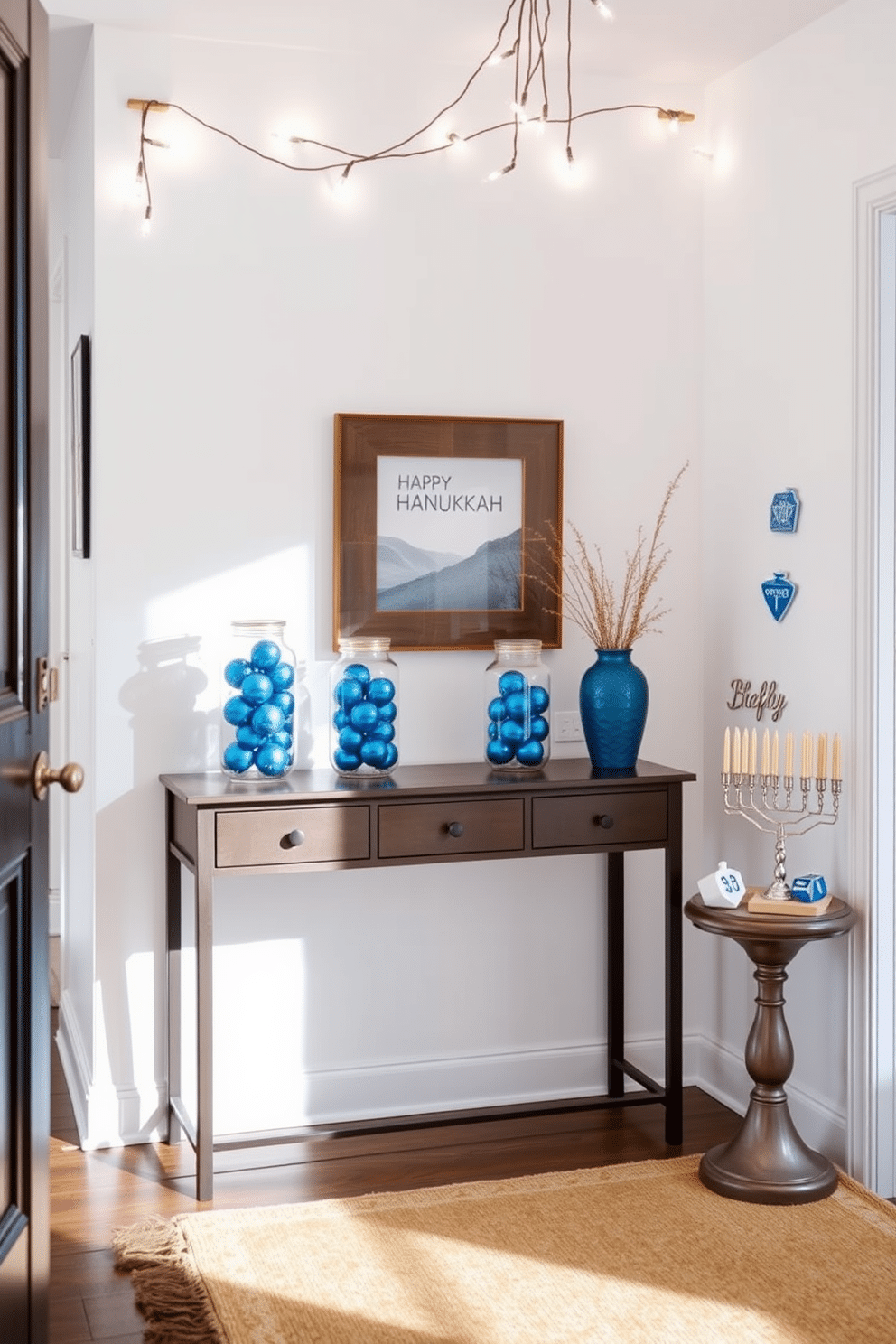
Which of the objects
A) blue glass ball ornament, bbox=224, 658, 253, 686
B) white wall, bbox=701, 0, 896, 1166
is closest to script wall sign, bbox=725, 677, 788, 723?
white wall, bbox=701, 0, 896, 1166

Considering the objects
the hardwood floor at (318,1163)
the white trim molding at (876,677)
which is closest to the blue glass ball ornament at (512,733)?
the white trim molding at (876,677)

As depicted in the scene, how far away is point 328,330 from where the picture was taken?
3484mm

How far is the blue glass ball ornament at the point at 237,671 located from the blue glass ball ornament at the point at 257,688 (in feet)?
0.11

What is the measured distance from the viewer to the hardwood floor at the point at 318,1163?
9.63ft

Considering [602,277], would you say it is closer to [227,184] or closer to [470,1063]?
[227,184]

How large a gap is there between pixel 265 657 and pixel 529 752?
695mm

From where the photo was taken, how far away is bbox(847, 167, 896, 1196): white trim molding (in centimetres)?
307

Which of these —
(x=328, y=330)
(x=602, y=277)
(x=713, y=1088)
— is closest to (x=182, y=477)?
(x=328, y=330)

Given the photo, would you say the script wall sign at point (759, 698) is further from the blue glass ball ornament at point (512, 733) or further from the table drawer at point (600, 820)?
the blue glass ball ornament at point (512, 733)

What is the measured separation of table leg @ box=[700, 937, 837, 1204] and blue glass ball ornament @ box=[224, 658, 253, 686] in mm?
1290

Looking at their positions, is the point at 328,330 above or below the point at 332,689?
above

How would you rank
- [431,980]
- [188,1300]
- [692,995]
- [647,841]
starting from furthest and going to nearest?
[692,995] → [431,980] → [647,841] → [188,1300]

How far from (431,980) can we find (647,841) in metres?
0.71

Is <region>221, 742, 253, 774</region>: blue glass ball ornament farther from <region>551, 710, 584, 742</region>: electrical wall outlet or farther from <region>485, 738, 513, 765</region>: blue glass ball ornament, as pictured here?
<region>551, 710, 584, 742</region>: electrical wall outlet
